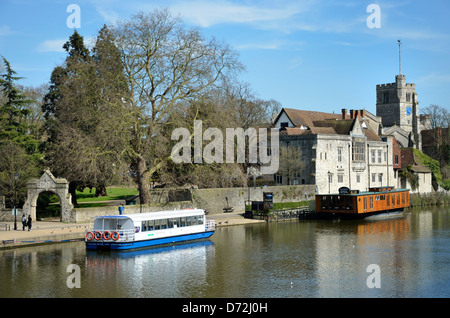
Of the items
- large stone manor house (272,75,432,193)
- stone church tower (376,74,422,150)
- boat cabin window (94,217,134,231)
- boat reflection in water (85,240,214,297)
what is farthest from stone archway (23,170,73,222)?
stone church tower (376,74,422,150)

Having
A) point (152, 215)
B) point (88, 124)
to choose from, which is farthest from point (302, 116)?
point (152, 215)

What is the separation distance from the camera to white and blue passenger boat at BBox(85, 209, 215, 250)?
3631 centimetres

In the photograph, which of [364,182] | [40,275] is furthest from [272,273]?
[364,182]

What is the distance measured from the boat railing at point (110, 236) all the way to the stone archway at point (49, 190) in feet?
32.9

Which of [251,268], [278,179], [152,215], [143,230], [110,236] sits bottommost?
[251,268]

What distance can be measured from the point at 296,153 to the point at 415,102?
7183cm

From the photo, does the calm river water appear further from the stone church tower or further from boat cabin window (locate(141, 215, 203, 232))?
the stone church tower

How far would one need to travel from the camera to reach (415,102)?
5022 inches

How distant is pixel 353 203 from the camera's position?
5594cm

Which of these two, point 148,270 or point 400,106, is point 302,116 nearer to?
point 148,270

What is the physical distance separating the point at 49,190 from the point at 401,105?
9821cm

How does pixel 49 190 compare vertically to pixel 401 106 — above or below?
below

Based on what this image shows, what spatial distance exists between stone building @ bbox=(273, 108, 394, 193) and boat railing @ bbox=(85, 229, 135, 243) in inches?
1333
